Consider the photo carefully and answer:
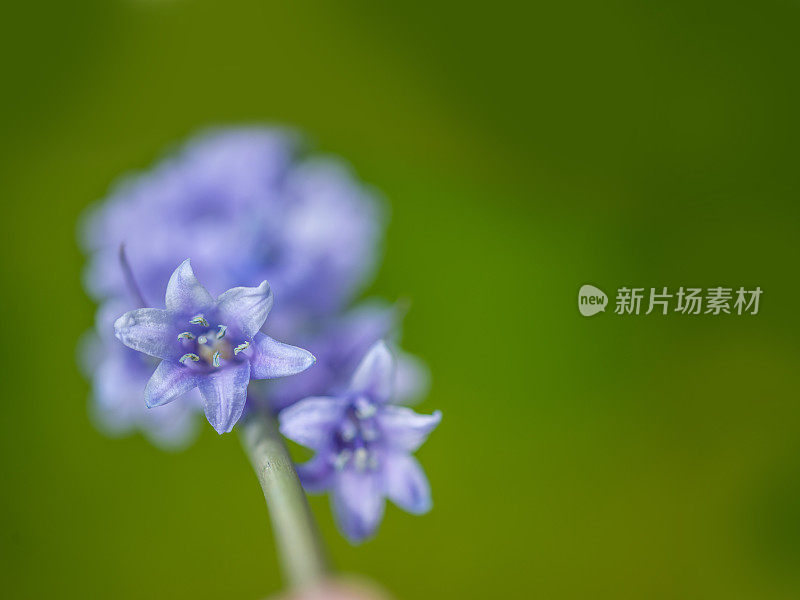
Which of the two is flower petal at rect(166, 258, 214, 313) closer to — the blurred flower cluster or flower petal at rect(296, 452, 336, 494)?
the blurred flower cluster

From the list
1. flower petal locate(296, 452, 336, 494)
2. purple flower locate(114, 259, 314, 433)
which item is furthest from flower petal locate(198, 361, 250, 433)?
flower petal locate(296, 452, 336, 494)

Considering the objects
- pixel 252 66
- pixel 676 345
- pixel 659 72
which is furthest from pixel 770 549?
pixel 252 66

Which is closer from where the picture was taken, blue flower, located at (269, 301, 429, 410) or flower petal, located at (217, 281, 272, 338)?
flower petal, located at (217, 281, 272, 338)

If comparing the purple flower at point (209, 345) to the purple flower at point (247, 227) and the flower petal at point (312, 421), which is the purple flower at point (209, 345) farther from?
the purple flower at point (247, 227)

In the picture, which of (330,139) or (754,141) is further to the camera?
(330,139)

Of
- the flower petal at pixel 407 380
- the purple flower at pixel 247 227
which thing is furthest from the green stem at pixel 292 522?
the flower petal at pixel 407 380

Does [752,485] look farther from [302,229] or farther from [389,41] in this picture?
[389,41]
